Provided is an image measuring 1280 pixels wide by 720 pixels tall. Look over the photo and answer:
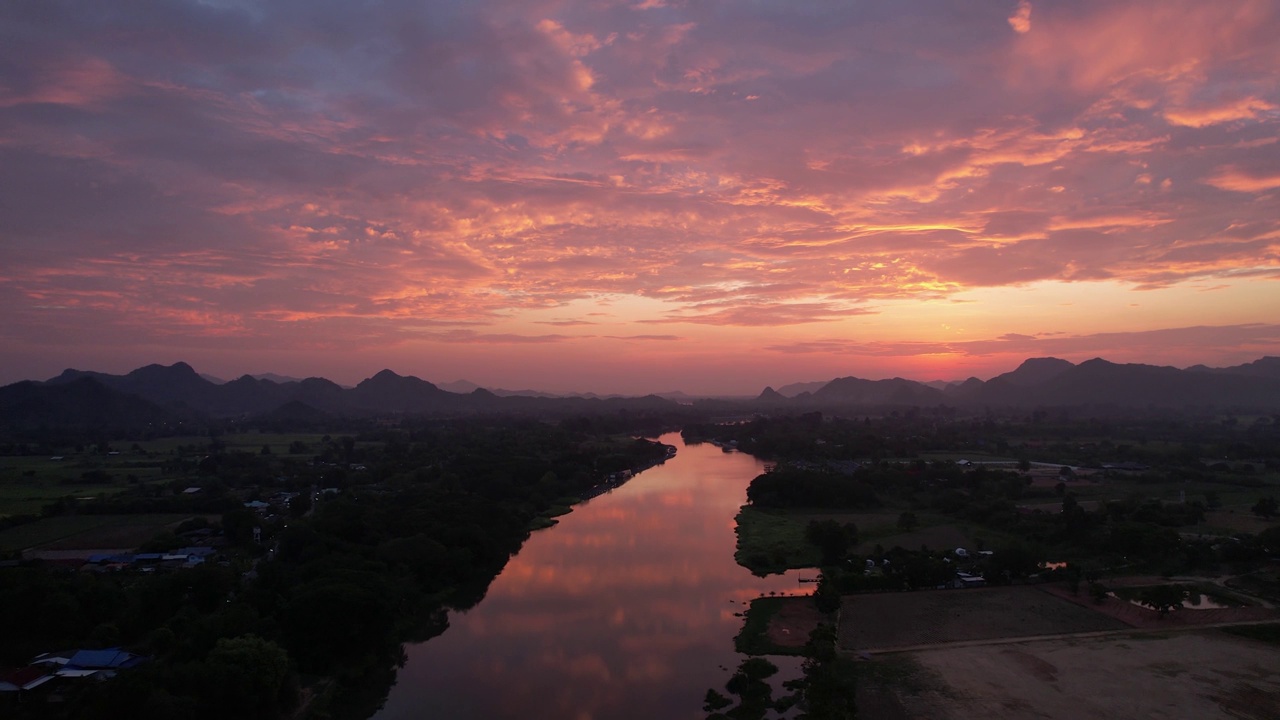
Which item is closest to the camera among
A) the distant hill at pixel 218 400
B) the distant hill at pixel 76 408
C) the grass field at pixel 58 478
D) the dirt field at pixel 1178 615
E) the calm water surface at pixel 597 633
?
the calm water surface at pixel 597 633

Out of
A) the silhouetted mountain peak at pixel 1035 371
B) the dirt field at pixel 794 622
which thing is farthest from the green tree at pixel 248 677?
the silhouetted mountain peak at pixel 1035 371

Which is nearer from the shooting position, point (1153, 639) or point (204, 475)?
point (1153, 639)

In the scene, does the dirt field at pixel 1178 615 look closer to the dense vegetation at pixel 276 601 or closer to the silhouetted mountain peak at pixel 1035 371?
the dense vegetation at pixel 276 601

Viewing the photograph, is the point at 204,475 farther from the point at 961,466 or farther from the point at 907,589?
the point at 961,466

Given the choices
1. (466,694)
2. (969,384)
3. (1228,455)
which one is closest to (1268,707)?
(466,694)

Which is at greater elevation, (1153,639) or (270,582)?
(270,582)

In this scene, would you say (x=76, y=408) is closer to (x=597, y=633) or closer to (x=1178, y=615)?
(x=597, y=633)

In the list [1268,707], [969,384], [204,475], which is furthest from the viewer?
[969,384]
